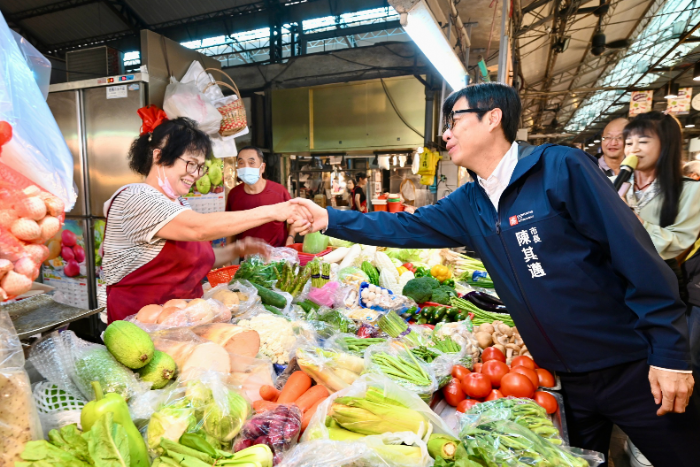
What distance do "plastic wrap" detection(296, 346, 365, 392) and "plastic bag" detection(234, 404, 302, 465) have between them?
1.09 feet

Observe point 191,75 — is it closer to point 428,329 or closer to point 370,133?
point 370,133

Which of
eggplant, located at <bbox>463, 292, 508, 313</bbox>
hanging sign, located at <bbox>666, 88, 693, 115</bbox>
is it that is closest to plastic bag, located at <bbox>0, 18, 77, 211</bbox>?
eggplant, located at <bbox>463, 292, 508, 313</bbox>

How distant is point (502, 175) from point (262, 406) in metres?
1.44

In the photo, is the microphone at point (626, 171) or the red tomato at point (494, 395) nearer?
the red tomato at point (494, 395)

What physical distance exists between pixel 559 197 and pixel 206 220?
5.48ft

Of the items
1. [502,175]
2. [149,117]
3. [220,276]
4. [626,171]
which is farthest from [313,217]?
[149,117]

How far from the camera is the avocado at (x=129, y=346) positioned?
4.59 ft

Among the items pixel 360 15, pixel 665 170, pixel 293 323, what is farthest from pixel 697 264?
pixel 360 15

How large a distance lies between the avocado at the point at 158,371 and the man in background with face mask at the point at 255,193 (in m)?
3.55

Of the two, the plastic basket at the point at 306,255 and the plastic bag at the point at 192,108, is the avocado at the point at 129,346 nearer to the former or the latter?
the plastic basket at the point at 306,255

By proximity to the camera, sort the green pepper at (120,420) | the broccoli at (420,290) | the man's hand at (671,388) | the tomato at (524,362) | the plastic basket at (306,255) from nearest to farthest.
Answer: the green pepper at (120,420), the man's hand at (671,388), the tomato at (524,362), the broccoli at (420,290), the plastic basket at (306,255)

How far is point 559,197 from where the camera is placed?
1.69m

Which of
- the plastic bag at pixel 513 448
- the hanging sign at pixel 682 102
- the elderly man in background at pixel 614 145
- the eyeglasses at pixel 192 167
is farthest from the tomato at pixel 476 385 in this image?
the hanging sign at pixel 682 102

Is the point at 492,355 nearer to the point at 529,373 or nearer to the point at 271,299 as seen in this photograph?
the point at 529,373
